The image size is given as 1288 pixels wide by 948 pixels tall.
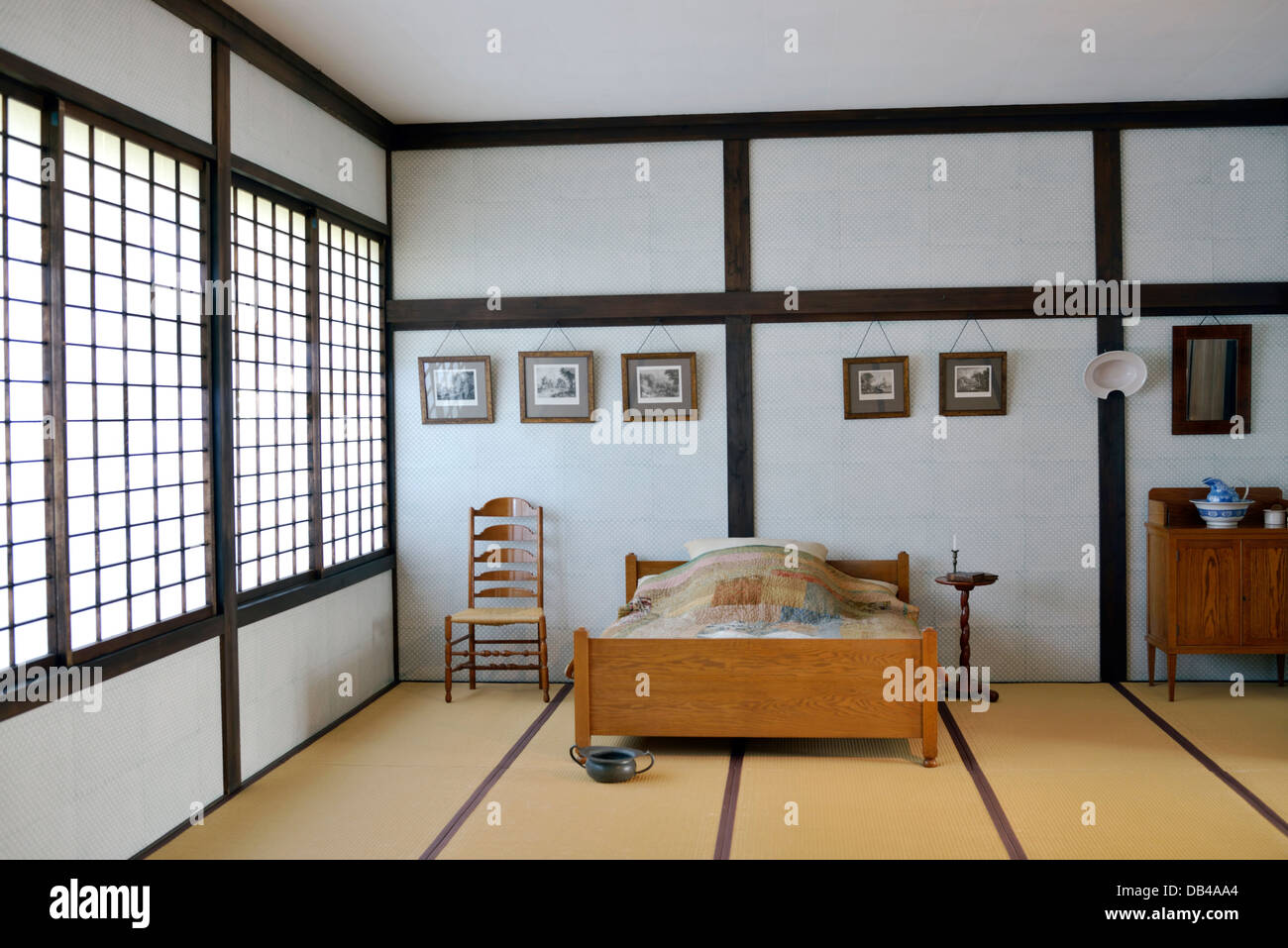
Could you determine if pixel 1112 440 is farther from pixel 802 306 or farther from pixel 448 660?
pixel 448 660

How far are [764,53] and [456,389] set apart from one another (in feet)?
8.55

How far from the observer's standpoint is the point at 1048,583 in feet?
19.1

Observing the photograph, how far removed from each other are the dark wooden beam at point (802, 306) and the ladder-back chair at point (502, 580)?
1155mm

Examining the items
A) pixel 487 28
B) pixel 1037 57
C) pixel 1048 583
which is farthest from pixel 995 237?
pixel 487 28

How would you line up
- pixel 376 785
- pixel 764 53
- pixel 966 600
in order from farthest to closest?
pixel 966 600 → pixel 764 53 → pixel 376 785

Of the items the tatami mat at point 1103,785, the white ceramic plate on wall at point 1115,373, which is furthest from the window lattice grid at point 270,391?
the white ceramic plate on wall at point 1115,373

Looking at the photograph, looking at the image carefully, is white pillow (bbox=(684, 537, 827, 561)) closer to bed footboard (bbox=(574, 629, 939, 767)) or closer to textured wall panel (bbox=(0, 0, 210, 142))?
bed footboard (bbox=(574, 629, 939, 767))

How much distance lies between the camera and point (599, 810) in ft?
12.7

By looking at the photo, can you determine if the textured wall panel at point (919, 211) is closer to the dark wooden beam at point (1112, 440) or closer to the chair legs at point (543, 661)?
the dark wooden beam at point (1112, 440)

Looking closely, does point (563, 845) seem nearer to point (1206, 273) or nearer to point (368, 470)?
point (368, 470)

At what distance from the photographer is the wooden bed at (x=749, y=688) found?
437 centimetres

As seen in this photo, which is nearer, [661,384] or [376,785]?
[376,785]

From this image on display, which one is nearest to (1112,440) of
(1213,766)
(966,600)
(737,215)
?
(966,600)

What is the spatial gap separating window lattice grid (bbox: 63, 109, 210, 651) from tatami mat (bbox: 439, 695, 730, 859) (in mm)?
1504
